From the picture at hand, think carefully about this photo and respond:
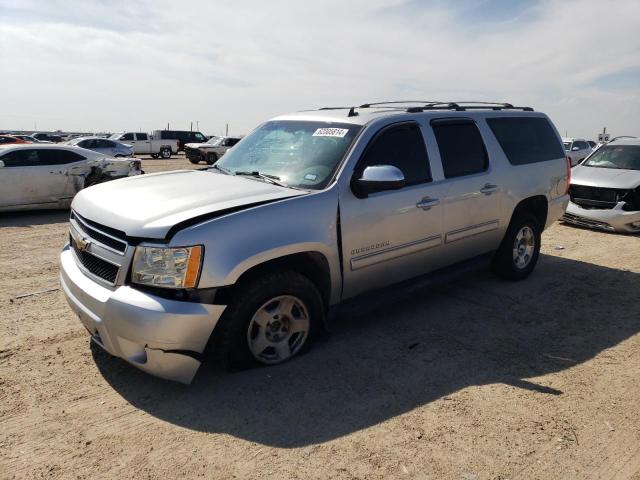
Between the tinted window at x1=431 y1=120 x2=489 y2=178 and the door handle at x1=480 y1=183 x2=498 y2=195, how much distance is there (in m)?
0.17

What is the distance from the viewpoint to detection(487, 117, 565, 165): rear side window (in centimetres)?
539

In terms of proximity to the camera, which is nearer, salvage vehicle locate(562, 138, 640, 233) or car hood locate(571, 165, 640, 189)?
salvage vehicle locate(562, 138, 640, 233)

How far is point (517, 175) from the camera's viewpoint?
5.39 m

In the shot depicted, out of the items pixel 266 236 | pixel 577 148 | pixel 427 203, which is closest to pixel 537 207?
pixel 427 203

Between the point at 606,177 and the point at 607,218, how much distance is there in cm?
94

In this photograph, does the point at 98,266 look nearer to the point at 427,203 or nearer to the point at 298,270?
the point at 298,270

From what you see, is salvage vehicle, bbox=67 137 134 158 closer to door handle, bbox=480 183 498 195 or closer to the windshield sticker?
the windshield sticker

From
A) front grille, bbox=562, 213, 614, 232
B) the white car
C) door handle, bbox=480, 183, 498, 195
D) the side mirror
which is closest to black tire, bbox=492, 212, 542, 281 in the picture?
door handle, bbox=480, 183, 498, 195

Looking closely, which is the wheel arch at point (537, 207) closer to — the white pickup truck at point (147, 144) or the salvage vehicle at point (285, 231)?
the salvage vehicle at point (285, 231)

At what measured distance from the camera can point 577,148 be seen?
22.8m

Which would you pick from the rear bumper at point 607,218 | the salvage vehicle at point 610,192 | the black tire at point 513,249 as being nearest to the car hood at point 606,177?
the salvage vehicle at point 610,192

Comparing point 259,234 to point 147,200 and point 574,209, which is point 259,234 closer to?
point 147,200

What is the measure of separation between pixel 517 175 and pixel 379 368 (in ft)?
9.46

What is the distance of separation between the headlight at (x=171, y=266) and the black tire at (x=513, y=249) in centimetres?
370
